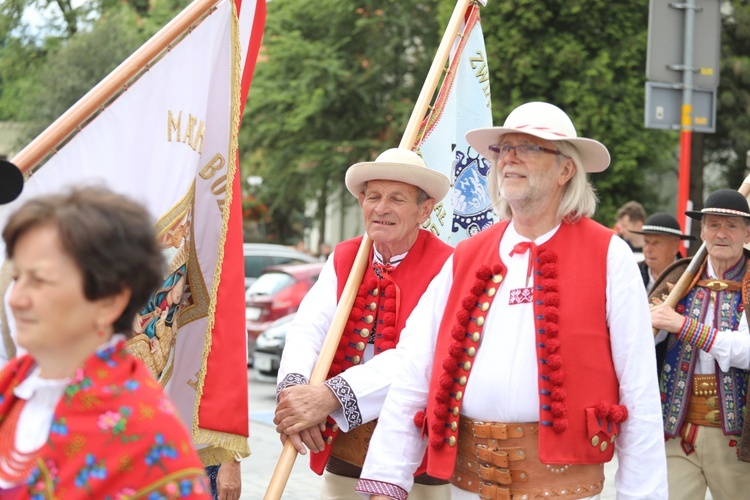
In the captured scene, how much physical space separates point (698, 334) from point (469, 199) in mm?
1362

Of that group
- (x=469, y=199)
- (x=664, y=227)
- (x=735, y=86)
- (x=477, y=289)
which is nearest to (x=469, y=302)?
(x=477, y=289)

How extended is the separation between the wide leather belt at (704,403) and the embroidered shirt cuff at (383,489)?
235cm

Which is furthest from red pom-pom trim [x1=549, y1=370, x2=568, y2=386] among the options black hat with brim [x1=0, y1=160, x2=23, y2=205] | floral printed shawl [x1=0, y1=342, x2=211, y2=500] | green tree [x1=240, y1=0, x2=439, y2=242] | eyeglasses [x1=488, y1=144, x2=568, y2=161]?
green tree [x1=240, y1=0, x2=439, y2=242]

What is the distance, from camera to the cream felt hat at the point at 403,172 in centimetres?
Result: 465

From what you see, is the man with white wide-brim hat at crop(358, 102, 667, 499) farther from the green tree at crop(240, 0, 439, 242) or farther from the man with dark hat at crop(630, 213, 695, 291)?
the green tree at crop(240, 0, 439, 242)

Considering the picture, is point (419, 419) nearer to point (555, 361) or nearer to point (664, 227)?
point (555, 361)

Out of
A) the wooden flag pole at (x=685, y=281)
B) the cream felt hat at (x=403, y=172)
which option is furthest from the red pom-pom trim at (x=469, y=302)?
the wooden flag pole at (x=685, y=281)

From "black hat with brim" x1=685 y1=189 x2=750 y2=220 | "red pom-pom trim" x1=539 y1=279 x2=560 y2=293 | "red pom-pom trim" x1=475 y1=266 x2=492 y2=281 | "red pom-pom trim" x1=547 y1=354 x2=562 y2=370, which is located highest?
"black hat with brim" x1=685 y1=189 x2=750 y2=220

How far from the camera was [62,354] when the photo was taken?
217 centimetres

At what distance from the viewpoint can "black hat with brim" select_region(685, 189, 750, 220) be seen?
5.55 m

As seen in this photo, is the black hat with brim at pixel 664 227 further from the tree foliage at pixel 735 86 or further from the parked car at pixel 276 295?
the tree foliage at pixel 735 86

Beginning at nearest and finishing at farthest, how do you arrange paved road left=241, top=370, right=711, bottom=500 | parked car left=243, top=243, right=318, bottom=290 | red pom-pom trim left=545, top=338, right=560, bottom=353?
1. red pom-pom trim left=545, top=338, right=560, bottom=353
2. paved road left=241, top=370, right=711, bottom=500
3. parked car left=243, top=243, right=318, bottom=290

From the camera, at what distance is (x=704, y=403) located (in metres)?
5.47

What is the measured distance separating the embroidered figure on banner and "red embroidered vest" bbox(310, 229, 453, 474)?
37.7 inches
